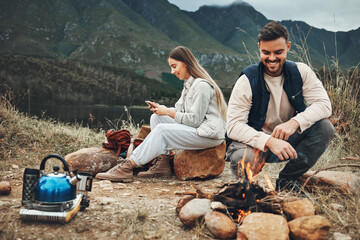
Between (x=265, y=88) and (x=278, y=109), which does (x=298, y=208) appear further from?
(x=265, y=88)

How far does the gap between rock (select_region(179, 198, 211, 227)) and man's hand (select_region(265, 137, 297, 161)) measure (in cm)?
64

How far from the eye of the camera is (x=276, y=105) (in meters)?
2.51

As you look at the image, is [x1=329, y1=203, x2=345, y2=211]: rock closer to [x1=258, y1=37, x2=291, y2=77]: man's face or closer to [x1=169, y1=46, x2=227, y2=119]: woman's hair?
[x1=258, y1=37, x2=291, y2=77]: man's face

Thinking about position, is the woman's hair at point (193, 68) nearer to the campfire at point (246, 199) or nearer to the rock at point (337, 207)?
the campfire at point (246, 199)

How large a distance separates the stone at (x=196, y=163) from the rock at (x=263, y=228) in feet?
5.88

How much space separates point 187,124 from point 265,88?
3.71 feet

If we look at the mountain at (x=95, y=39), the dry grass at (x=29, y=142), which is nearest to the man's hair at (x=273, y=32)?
the dry grass at (x=29, y=142)

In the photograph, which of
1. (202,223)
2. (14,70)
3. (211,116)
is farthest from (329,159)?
(14,70)

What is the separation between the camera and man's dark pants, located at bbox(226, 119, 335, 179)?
2.41m

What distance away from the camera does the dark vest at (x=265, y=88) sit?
2.46 meters

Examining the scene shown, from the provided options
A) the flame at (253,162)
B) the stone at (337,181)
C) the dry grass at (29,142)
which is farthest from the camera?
the dry grass at (29,142)

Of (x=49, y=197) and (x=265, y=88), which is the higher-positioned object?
(x=265, y=88)

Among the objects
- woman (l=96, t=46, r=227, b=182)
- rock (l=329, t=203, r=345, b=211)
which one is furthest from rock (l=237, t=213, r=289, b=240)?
woman (l=96, t=46, r=227, b=182)

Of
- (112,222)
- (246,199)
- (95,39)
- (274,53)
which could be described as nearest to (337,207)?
(246,199)
